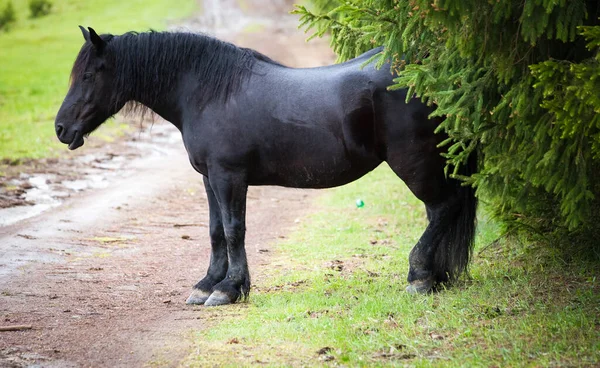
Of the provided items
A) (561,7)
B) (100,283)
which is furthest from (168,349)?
(561,7)

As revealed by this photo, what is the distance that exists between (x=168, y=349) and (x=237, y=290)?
154cm

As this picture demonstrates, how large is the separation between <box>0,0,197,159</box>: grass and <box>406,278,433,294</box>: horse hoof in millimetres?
10339

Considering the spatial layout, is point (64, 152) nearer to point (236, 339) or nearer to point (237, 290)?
point (237, 290)

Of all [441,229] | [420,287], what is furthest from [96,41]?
[420,287]

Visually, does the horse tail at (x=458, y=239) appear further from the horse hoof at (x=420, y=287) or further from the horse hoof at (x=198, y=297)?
the horse hoof at (x=198, y=297)

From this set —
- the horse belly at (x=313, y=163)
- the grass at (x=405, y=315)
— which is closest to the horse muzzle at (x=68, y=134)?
the horse belly at (x=313, y=163)

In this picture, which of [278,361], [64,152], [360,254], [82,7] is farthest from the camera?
[82,7]

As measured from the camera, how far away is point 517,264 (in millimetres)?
7848

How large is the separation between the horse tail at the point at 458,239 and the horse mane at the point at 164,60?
232 centimetres

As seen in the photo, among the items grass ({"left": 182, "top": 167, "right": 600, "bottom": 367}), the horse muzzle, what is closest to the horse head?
the horse muzzle

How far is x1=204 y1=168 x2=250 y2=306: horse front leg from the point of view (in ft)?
23.4

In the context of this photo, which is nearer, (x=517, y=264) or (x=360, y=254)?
(x=517, y=264)

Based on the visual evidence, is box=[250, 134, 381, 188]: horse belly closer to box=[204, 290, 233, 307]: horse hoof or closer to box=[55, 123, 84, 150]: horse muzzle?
box=[204, 290, 233, 307]: horse hoof

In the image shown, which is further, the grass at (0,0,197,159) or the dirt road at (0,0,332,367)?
the grass at (0,0,197,159)
